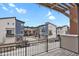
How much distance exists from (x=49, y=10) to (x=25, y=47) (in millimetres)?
722

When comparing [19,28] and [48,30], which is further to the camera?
[48,30]

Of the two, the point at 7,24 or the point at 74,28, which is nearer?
the point at 7,24

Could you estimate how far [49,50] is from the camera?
2469 millimetres

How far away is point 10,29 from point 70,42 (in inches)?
41.2

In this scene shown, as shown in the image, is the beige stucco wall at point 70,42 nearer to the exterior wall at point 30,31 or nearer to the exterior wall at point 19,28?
the exterior wall at point 30,31

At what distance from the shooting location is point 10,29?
225 centimetres

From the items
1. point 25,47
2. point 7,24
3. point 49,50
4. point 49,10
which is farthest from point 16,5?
point 49,50

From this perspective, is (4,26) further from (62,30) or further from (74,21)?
(74,21)

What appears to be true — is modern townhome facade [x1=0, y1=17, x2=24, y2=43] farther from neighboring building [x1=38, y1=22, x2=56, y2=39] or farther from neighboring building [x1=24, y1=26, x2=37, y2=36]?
neighboring building [x1=38, y1=22, x2=56, y2=39]

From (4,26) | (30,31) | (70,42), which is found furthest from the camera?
(70,42)

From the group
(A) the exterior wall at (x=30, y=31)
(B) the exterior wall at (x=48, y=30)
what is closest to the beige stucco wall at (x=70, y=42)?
(B) the exterior wall at (x=48, y=30)

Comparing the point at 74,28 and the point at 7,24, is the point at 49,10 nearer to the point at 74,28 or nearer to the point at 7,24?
the point at 74,28

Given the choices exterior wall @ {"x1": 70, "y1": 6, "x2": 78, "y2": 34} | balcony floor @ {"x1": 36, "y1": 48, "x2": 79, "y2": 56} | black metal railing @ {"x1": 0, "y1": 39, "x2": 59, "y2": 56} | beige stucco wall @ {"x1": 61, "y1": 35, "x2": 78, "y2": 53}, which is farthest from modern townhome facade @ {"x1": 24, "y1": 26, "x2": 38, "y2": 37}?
exterior wall @ {"x1": 70, "y1": 6, "x2": 78, "y2": 34}

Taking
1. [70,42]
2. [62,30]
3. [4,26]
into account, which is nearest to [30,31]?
[4,26]
